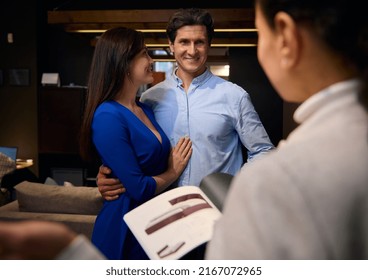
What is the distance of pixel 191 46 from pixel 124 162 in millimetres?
575

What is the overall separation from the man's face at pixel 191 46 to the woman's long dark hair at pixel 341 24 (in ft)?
3.94

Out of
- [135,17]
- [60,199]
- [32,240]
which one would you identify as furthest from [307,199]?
[135,17]

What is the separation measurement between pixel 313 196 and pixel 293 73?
0.18 m

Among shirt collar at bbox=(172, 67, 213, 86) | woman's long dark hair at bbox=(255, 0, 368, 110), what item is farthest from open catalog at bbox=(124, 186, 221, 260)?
shirt collar at bbox=(172, 67, 213, 86)

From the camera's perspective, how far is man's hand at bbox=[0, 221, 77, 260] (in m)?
0.44

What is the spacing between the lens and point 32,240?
17.2 inches

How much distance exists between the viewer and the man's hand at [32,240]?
0.44 meters

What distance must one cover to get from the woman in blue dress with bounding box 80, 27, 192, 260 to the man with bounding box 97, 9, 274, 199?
0.31ft

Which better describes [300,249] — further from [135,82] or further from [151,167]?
[135,82]

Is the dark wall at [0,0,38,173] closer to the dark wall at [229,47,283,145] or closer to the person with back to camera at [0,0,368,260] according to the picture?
the dark wall at [229,47,283,145]

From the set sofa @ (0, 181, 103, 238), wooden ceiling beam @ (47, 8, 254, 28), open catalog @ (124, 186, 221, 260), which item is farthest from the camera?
wooden ceiling beam @ (47, 8, 254, 28)

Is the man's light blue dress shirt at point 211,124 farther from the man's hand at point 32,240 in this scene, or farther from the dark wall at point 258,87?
the dark wall at point 258,87

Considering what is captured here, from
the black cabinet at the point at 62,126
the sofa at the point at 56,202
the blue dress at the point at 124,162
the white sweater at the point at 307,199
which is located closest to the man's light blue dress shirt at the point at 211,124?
the blue dress at the point at 124,162
